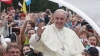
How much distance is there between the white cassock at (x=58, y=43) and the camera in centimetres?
646

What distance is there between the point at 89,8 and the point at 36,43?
1.07m

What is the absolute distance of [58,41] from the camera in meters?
6.62

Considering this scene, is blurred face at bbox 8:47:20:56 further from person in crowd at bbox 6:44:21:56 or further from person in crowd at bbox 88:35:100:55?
person in crowd at bbox 88:35:100:55

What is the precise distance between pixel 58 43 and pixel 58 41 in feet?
0.15

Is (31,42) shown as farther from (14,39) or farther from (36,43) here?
(14,39)

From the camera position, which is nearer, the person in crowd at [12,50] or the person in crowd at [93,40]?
the person in crowd at [12,50]

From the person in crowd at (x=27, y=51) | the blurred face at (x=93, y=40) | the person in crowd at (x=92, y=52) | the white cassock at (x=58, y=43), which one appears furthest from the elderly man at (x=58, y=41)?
the blurred face at (x=93, y=40)

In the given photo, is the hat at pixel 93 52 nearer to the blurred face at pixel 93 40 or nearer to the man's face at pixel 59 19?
the man's face at pixel 59 19

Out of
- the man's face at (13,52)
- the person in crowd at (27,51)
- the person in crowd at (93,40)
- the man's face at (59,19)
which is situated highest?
the man's face at (59,19)

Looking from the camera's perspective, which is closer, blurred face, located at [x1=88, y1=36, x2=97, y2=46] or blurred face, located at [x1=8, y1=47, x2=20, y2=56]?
blurred face, located at [x1=8, y1=47, x2=20, y2=56]

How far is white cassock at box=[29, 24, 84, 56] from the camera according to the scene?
21.2ft

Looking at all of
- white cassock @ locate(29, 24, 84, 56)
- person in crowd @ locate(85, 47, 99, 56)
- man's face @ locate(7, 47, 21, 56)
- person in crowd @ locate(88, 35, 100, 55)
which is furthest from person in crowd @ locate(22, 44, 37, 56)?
person in crowd @ locate(88, 35, 100, 55)

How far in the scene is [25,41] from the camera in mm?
8469

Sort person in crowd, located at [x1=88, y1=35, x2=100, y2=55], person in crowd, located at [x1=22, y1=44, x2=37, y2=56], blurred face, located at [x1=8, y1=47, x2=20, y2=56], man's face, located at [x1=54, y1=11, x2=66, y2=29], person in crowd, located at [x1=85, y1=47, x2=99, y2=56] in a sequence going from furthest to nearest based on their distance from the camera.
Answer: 1. person in crowd, located at [x1=88, y1=35, x2=100, y2=55]
2. person in crowd, located at [x1=22, y1=44, x2=37, y2=56]
3. person in crowd, located at [x1=85, y1=47, x2=99, y2=56]
4. man's face, located at [x1=54, y1=11, x2=66, y2=29]
5. blurred face, located at [x1=8, y1=47, x2=20, y2=56]
